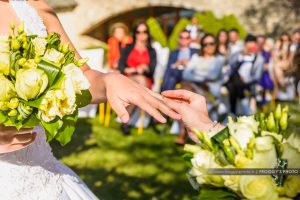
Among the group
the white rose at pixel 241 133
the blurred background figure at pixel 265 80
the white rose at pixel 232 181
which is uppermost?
the white rose at pixel 241 133

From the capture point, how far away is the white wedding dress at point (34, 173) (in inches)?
109

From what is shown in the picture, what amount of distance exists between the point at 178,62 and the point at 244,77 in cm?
177

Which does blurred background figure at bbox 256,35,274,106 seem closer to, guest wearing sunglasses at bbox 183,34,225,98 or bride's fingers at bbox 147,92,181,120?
guest wearing sunglasses at bbox 183,34,225,98

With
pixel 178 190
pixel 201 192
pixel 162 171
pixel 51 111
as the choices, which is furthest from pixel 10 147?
pixel 162 171

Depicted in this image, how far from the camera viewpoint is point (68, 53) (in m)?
2.46

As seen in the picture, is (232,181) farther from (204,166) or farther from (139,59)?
(139,59)

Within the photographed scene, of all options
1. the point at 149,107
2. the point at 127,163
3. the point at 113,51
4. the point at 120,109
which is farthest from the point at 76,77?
the point at 113,51

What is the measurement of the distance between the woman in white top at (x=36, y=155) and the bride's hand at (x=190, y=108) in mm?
194

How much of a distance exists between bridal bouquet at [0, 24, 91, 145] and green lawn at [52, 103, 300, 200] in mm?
4030

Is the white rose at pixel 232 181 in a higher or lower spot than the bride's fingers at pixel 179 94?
lower

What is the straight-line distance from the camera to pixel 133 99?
7.72ft

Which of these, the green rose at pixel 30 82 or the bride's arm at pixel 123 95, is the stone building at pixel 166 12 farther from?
the green rose at pixel 30 82

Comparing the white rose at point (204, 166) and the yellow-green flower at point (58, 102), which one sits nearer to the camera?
the white rose at point (204, 166)

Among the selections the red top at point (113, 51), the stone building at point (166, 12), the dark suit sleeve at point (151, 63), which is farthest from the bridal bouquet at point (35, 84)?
the stone building at point (166, 12)
